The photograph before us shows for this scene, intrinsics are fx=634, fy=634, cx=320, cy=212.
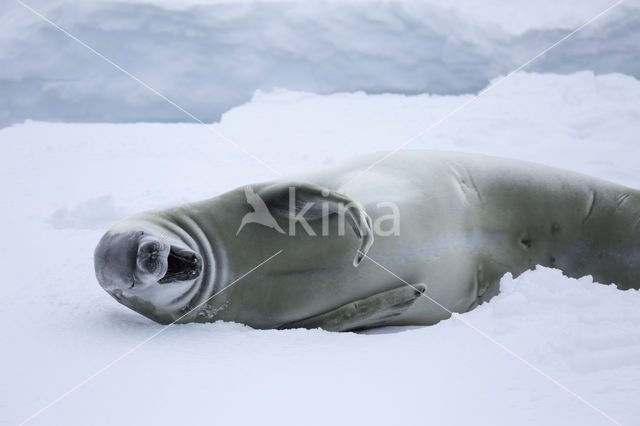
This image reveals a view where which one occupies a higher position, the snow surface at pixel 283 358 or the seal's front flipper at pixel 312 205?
the seal's front flipper at pixel 312 205

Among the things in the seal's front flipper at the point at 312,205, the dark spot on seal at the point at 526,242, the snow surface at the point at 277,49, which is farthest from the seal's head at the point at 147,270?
the snow surface at the point at 277,49

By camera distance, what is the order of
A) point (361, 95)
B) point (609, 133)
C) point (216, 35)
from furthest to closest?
point (216, 35) < point (361, 95) < point (609, 133)

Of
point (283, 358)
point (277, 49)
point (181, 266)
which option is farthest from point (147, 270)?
point (277, 49)

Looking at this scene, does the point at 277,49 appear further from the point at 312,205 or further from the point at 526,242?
the point at 312,205

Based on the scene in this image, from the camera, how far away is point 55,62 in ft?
25.3

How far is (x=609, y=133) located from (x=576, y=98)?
Answer: 99 centimetres

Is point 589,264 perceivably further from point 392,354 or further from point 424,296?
point 392,354

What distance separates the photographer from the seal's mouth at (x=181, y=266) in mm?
1782

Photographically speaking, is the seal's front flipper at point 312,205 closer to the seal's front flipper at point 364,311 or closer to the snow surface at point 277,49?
the seal's front flipper at point 364,311

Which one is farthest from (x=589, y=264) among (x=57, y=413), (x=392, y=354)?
(x=57, y=413)

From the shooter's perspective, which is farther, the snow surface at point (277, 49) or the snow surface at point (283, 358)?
the snow surface at point (277, 49)

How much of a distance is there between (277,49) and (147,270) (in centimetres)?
708

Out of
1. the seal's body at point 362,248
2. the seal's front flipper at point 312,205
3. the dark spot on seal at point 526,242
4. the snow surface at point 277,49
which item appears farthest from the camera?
the snow surface at point 277,49

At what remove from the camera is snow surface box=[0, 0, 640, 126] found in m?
8.09
